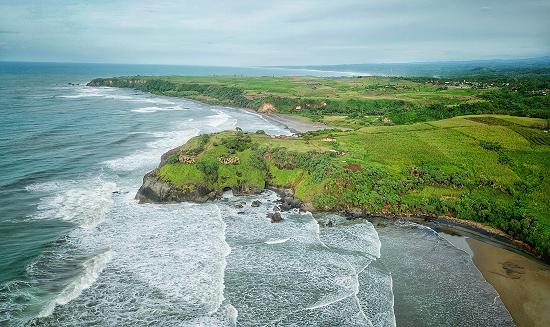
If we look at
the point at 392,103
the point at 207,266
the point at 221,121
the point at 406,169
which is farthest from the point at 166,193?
the point at 392,103

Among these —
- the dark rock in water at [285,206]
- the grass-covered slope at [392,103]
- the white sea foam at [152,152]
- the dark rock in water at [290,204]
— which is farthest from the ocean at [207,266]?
the grass-covered slope at [392,103]

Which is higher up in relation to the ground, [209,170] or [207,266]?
[209,170]

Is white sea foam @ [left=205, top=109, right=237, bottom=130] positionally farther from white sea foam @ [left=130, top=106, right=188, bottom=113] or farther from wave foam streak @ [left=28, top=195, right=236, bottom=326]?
wave foam streak @ [left=28, top=195, right=236, bottom=326]

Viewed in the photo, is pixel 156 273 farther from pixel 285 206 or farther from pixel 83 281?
pixel 285 206

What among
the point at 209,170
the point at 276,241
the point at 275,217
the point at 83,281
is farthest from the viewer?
the point at 209,170

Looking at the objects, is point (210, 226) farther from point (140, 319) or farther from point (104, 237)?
point (140, 319)

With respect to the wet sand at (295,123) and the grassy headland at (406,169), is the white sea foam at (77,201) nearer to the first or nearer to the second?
the grassy headland at (406,169)
